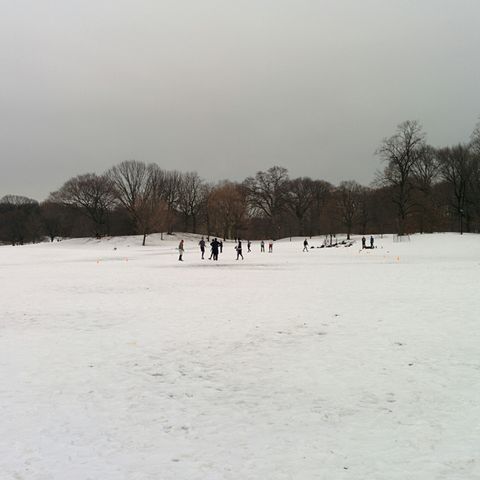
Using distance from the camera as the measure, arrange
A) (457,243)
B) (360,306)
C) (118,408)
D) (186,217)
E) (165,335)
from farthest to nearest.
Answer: (186,217) → (457,243) → (360,306) → (165,335) → (118,408)

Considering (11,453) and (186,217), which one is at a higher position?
(186,217)

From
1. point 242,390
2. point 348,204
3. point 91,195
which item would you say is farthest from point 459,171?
point 242,390

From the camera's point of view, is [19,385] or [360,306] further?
[360,306]

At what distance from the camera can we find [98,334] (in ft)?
33.9

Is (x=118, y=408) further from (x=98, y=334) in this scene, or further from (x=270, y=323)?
(x=270, y=323)

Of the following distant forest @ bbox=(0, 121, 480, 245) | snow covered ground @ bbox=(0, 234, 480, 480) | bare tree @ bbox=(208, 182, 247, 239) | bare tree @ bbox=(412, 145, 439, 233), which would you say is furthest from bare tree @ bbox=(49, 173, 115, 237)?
snow covered ground @ bbox=(0, 234, 480, 480)

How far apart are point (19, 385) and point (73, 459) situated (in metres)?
2.74

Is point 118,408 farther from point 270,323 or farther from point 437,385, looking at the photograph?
point 270,323

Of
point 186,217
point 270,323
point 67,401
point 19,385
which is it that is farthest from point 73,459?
point 186,217

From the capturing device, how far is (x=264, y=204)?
109688 mm

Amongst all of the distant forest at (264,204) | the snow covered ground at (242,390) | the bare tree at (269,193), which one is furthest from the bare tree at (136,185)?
the snow covered ground at (242,390)

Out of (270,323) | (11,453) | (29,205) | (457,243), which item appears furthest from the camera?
(29,205)

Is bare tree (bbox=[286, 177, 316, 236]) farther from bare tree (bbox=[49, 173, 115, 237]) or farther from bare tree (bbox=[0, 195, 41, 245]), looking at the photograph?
bare tree (bbox=[0, 195, 41, 245])

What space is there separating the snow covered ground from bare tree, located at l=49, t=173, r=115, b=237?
291 ft
